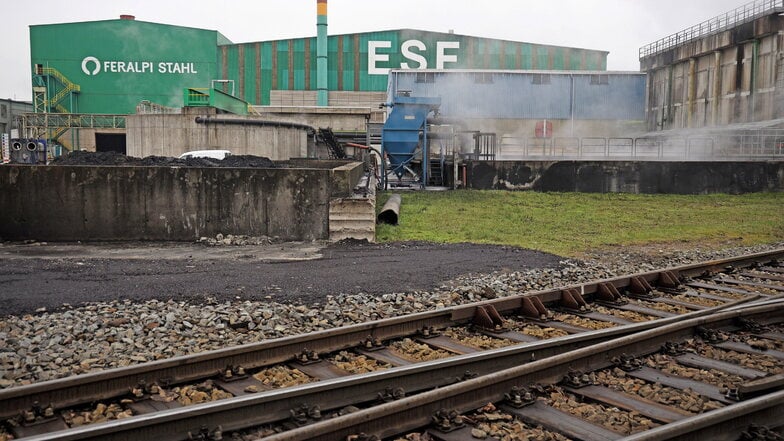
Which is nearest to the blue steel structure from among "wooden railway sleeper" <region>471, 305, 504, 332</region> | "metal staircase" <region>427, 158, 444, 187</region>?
"metal staircase" <region>427, 158, 444, 187</region>

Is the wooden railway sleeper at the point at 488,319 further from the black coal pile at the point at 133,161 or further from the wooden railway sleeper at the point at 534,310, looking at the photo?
the black coal pile at the point at 133,161

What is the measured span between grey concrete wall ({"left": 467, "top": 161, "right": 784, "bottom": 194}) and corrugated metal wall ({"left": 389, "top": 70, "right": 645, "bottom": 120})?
2273 centimetres

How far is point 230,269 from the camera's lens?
10.6 metres

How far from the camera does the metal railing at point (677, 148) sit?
34375mm

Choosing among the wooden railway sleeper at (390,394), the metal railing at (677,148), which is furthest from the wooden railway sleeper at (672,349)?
the metal railing at (677,148)

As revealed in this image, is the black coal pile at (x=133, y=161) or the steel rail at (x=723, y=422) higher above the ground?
the black coal pile at (x=133, y=161)

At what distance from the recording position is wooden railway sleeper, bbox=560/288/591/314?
7828 mm

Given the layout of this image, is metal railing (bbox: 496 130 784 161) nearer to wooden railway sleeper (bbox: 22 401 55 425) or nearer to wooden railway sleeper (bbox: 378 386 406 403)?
wooden railway sleeper (bbox: 378 386 406 403)

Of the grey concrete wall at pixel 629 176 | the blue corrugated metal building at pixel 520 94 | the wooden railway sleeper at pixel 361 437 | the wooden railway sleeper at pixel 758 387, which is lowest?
the wooden railway sleeper at pixel 361 437

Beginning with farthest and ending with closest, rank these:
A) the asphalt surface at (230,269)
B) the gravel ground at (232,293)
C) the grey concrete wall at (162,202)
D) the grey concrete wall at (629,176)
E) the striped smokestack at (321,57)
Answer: the striped smokestack at (321,57) < the grey concrete wall at (629,176) < the grey concrete wall at (162,202) < the asphalt surface at (230,269) < the gravel ground at (232,293)

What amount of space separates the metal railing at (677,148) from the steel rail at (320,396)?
96.3 ft

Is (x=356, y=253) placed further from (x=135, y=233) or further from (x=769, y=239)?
(x=769, y=239)

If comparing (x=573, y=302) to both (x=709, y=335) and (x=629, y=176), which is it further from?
(x=629, y=176)

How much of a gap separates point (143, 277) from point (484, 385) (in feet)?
21.6
